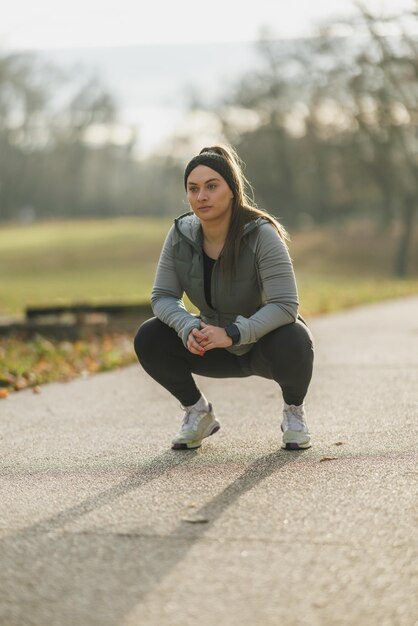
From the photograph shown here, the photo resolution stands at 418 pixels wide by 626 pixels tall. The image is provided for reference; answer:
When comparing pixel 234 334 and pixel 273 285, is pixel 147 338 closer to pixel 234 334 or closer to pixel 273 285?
pixel 234 334

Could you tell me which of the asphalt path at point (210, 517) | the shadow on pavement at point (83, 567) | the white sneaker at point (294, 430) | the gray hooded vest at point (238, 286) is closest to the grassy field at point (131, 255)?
the asphalt path at point (210, 517)

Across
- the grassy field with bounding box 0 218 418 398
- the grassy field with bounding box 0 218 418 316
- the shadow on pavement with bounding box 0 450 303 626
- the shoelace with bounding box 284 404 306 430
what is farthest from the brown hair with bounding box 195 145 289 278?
the grassy field with bounding box 0 218 418 316

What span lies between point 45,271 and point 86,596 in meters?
45.0

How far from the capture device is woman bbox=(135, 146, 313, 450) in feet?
17.0

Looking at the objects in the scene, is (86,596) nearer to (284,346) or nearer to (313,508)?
(313,508)

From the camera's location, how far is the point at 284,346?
520 centimetres

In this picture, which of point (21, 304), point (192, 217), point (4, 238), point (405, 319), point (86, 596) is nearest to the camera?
point (86, 596)

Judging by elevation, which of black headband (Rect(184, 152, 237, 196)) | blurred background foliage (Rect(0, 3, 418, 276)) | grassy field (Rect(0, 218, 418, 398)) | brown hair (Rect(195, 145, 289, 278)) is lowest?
grassy field (Rect(0, 218, 418, 398))

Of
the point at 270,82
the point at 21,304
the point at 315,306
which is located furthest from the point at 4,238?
the point at 315,306

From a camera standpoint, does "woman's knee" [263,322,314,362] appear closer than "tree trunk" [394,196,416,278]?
Yes

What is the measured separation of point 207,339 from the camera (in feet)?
16.7

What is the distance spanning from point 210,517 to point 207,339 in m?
1.25

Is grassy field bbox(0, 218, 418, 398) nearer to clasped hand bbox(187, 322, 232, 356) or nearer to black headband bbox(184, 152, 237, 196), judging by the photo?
black headband bbox(184, 152, 237, 196)

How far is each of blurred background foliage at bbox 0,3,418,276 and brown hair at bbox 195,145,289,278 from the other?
13466 millimetres
